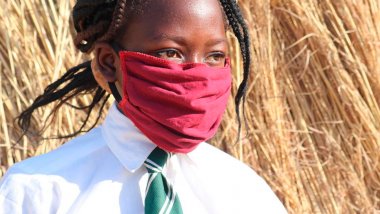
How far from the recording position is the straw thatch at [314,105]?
10.2ft

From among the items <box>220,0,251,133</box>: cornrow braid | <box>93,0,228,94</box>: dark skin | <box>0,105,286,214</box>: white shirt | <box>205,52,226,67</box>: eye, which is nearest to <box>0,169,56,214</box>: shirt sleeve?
<box>0,105,286,214</box>: white shirt

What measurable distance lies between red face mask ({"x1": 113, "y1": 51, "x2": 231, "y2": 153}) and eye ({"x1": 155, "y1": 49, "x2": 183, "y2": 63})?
18 millimetres

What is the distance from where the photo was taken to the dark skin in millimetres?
1744

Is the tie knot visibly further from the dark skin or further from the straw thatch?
the straw thatch

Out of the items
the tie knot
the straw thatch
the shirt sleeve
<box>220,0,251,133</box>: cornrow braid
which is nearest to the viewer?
the shirt sleeve

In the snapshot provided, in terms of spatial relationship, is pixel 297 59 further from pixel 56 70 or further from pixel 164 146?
pixel 164 146

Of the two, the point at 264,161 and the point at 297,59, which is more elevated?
the point at 297,59

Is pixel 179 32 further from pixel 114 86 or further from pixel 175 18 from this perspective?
pixel 114 86

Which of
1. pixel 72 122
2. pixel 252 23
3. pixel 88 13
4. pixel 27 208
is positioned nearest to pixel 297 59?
pixel 252 23

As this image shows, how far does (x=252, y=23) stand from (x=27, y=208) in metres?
1.58

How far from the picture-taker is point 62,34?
9.50 ft

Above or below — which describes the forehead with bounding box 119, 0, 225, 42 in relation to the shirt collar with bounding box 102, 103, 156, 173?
above

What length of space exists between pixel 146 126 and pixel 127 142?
0.08 metres

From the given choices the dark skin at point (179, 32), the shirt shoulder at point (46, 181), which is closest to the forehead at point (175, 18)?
the dark skin at point (179, 32)
